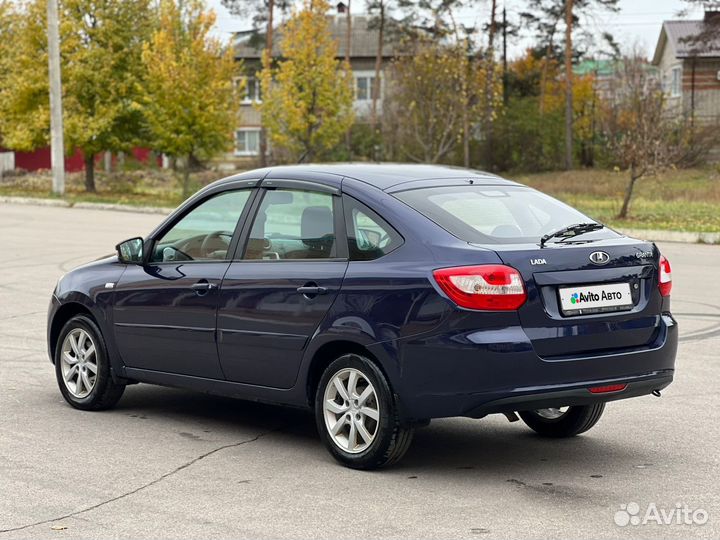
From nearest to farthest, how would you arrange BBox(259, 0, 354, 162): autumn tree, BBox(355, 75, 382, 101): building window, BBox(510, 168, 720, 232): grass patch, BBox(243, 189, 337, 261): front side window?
BBox(243, 189, 337, 261): front side window → BBox(510, 168, 720, 232): grass patch → BBox(259, 0, 354, 162): autumn tree → BBox(355, 75, 382, 101): building window

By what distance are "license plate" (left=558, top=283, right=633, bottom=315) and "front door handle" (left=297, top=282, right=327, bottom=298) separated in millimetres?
1286

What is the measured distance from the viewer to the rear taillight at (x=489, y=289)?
6.28 meters

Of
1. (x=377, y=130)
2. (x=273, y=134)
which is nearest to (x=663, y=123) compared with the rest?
(x=273, y=134)

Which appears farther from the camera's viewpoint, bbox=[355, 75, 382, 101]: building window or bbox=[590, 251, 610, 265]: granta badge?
bbox=[355, 75, 382, 101]: building window

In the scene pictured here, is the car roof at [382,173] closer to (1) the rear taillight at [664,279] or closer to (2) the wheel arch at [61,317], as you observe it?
(1) the rear taillight at [664,279]

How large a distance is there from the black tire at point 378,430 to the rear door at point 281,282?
28cm

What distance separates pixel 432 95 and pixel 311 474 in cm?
4216

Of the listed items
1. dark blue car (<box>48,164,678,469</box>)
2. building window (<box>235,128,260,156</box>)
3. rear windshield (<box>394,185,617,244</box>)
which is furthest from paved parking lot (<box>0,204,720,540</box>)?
building window (<box>235,128,260,156</box>)

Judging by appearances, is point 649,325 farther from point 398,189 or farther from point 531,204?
point 398,189

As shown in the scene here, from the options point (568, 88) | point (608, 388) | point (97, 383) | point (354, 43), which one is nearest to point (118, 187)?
point (568, 88)

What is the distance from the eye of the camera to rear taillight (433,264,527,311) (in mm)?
6281

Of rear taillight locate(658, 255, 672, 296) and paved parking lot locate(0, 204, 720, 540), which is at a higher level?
rear taillight locate(658, 255, 672, 296)

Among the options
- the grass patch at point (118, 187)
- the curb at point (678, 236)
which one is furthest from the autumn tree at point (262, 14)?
the curb at point (678, 236)

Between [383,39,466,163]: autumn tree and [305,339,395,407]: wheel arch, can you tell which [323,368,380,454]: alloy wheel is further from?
[383,39,466,163]: autumn tree
